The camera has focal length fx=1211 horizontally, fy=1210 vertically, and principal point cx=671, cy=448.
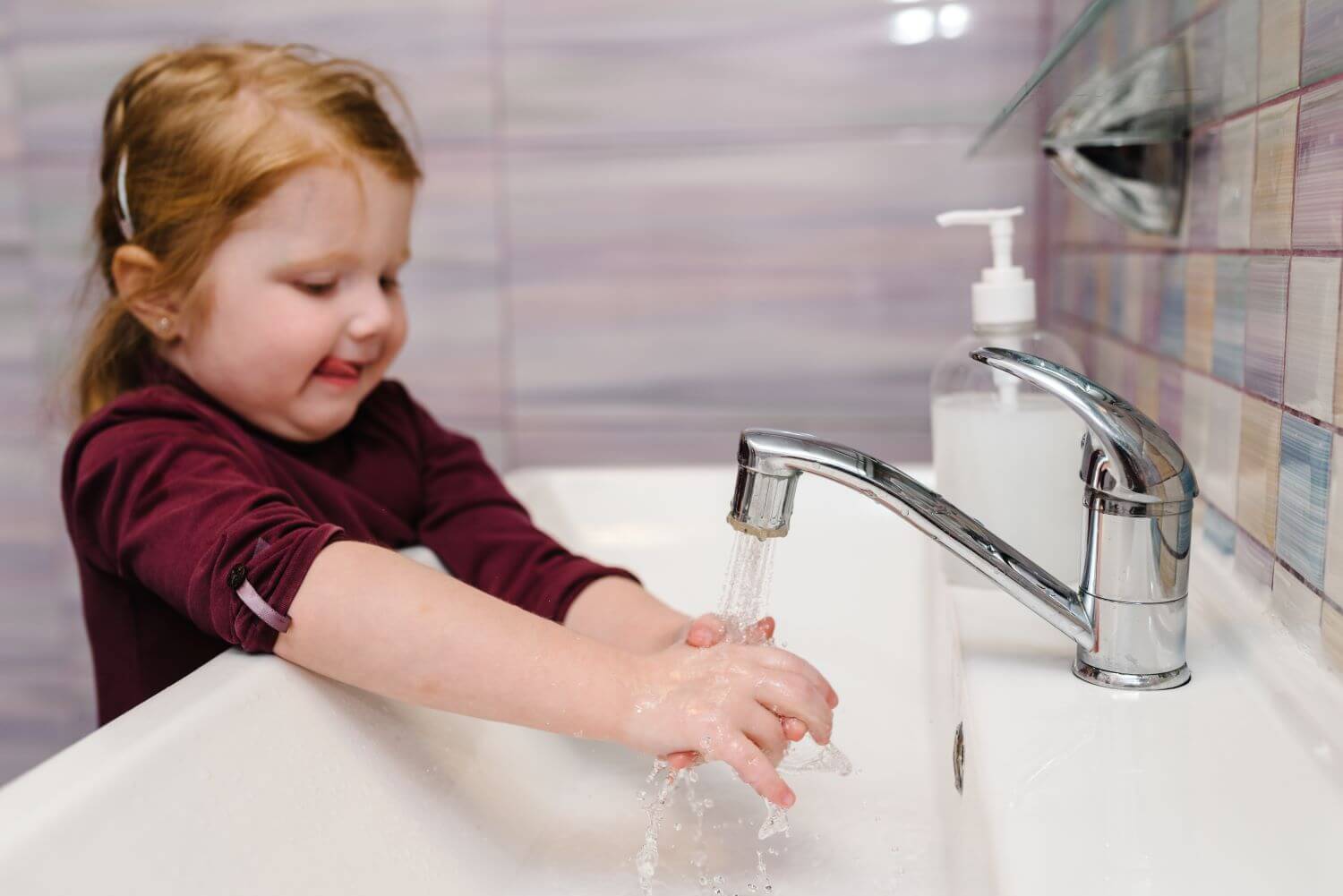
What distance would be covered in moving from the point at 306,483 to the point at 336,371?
0.28ft

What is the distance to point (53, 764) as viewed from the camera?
0.46 metres

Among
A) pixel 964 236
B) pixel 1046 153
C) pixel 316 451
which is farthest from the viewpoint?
pixel 964 236

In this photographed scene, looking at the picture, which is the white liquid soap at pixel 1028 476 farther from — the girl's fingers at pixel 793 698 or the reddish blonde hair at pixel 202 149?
the reddish blonde hair at pixel 202 149

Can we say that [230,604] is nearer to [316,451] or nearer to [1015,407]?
[316,451]

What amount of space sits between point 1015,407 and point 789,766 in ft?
0.83

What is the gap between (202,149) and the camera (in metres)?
0.85

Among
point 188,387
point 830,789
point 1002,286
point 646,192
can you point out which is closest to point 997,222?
point 1002,286

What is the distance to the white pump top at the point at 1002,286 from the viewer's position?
28.0 inches

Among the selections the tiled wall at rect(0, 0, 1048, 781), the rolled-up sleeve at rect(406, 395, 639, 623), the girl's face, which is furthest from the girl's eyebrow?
the tiled wall at rect(0, 0, 1048, 781)

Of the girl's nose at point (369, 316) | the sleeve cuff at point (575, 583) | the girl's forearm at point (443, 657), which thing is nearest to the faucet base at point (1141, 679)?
the girl's forearm at point (443, 657)

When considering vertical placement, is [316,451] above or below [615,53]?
below

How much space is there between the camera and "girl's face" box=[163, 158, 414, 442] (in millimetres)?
843

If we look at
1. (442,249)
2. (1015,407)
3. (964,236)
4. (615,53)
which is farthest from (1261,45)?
(442,249)

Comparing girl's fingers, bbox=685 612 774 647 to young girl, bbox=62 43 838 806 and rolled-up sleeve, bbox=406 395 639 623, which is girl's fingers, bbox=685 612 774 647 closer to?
young girl, bbox=62 43 838 806
